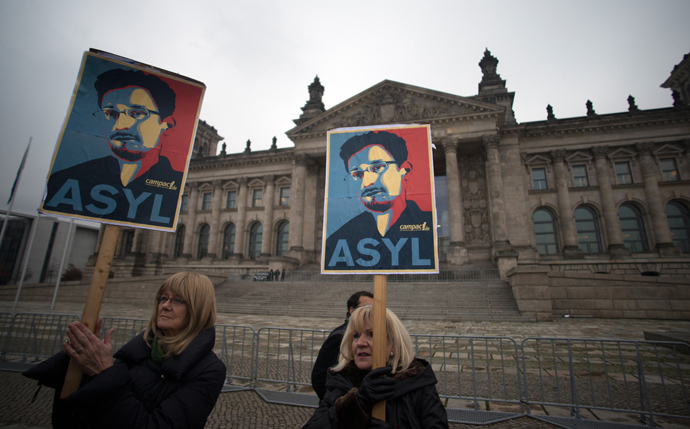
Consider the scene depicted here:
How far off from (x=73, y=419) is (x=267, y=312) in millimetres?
16926

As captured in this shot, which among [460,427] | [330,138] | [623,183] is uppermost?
[623,183]

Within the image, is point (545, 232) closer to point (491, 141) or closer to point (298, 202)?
point (491, 141)

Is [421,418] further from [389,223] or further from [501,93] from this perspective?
[501,93]

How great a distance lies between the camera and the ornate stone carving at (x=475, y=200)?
28688 millimetres

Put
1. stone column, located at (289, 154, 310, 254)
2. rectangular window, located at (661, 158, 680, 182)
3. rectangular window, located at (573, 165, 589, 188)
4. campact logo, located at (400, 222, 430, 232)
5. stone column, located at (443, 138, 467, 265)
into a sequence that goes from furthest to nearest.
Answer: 1. stone column, located at (289, 154, 310, 254)
2. rectangular window, located at (573, 165, 589, 188)
3. rectangular window, located at (661, 158, 680, 182)
4. stone column, located at (443, 138, 467, 265)
5. campact logo, located at (400, 222, 430, 232)

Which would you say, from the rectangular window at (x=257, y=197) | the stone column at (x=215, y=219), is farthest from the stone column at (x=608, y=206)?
the stone column at (x=215, y=219)

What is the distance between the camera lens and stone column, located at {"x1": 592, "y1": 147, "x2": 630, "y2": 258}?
86.2ft

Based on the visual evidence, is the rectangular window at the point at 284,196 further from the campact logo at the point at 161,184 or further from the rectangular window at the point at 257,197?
the campact logo at the point at 161,184

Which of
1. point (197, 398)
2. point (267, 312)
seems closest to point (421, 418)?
point (197, 398)

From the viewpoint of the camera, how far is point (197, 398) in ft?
7.34

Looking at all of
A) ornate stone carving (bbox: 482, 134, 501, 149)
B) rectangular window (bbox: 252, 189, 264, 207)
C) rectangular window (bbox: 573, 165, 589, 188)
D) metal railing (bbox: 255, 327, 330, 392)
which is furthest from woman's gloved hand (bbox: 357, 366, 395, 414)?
rectangular window (bbox: 252, 189, 264, 207)

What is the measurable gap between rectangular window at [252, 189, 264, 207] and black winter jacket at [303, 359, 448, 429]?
125ft

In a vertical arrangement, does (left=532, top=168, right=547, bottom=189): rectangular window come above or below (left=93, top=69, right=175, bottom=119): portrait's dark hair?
above

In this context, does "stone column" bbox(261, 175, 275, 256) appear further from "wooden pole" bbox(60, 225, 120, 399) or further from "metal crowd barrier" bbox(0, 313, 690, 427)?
"wooden pole" bbox(60, 225, 120, 399)
